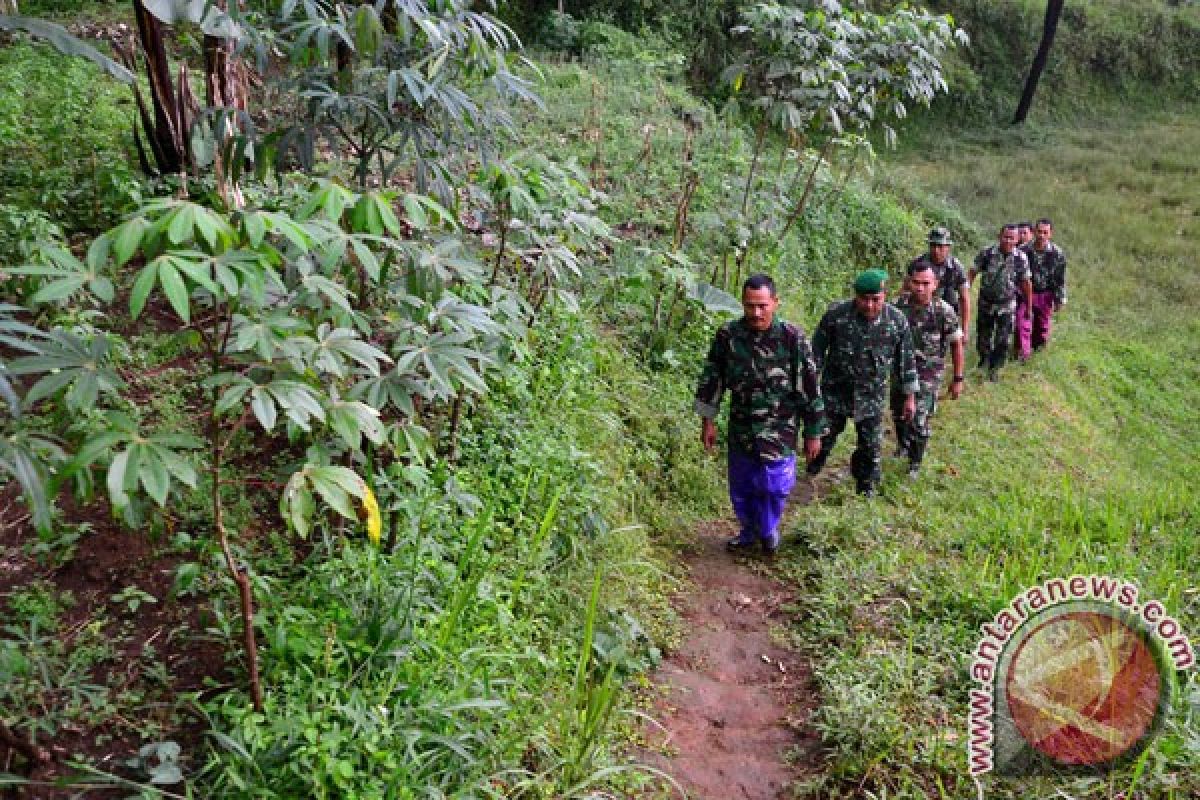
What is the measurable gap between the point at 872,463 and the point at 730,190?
12.6 ft

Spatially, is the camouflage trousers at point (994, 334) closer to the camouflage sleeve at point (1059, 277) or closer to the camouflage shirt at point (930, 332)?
the camouflage sleeve at point (1059, 277)

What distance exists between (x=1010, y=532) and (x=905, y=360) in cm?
145

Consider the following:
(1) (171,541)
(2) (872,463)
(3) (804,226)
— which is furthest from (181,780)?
(3) (804,226)

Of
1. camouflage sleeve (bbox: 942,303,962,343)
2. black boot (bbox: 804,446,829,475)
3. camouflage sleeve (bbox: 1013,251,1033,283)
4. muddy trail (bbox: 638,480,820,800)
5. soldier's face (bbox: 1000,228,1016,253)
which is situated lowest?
muddy trail (bbox: 638,480,820,800)

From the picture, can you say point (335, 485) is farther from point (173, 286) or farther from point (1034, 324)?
point (1034, 324)

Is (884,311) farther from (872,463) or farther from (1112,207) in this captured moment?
(1112,207)

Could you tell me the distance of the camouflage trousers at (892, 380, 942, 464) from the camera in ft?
20.6

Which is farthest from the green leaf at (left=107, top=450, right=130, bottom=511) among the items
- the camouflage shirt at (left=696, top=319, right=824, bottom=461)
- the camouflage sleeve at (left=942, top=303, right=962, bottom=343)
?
the camouflage sleeve at (left=942, top=303, right=962, bottom=343)

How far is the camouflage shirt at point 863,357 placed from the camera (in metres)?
5.72

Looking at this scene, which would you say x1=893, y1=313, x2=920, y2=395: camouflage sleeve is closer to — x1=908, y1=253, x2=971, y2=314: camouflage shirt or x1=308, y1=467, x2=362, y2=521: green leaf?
x1=908, y1=253, x2=971, y2=314: camouflage shirt

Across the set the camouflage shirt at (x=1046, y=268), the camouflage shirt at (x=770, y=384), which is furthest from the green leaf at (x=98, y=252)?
the camouflage shirt at (x=1046, y=268)

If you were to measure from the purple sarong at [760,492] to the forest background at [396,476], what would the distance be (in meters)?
0.24

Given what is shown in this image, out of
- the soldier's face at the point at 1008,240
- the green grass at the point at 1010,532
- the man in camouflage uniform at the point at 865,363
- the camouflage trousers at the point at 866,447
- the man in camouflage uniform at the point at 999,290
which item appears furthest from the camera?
the man in camouflage uniform at the point at 999,290

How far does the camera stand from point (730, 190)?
28.5 feet
